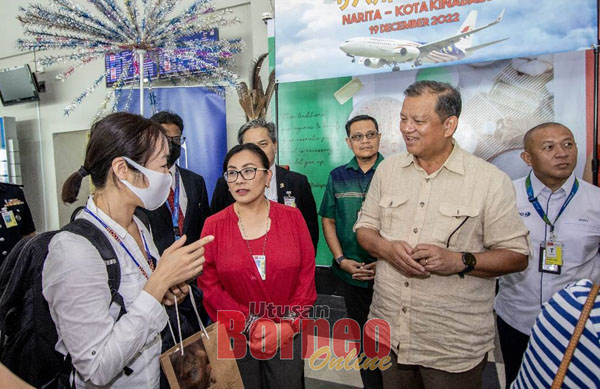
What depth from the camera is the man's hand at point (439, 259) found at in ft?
5.08

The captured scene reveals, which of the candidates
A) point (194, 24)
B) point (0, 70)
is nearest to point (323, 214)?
point (194, 24)

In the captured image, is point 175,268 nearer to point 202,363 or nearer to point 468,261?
point 202,363

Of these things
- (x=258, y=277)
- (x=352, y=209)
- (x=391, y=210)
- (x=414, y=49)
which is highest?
(x=414, y=49)

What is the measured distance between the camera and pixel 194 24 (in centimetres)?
299

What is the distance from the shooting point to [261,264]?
1.92 metres

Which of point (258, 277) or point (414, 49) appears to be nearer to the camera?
point (258, 277)

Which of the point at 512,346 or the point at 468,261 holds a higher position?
the point at 468,261

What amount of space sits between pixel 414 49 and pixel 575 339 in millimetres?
2295

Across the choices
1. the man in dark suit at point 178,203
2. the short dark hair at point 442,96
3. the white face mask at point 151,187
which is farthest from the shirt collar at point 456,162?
the man in dark suit at point 178,203

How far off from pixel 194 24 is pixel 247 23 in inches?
86.9

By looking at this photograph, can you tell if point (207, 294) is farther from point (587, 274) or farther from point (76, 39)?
point (76, 39)

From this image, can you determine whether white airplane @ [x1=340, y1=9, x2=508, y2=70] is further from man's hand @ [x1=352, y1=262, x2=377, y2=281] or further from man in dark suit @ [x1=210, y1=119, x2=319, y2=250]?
man's hand @ [x1=352, y1=262, x2=377, y2=281]

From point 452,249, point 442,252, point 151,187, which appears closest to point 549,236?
point 452,249

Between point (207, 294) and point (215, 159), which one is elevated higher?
point (215, 159)
